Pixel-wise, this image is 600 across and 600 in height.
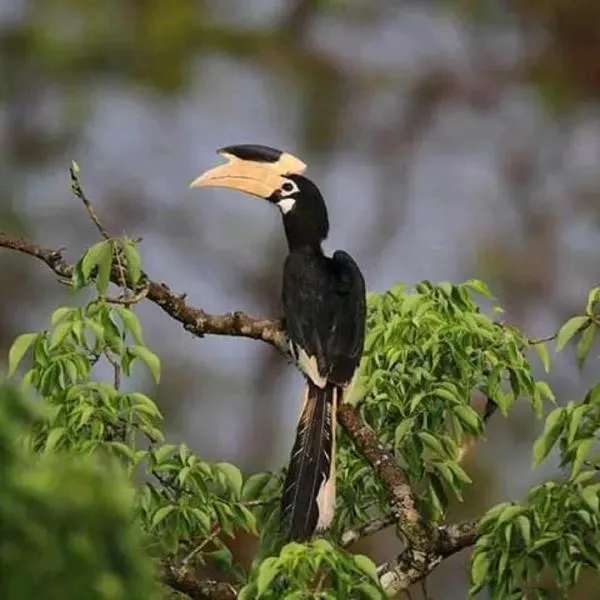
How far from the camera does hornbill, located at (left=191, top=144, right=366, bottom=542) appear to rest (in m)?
1.50

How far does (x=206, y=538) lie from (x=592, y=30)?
2.87 m

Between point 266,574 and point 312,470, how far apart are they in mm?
347

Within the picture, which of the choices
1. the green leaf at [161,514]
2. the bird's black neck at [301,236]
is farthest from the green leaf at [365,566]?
the bird's black neck at [301,236]

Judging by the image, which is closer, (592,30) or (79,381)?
(79,381)

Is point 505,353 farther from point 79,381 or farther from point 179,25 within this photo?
point 179,25

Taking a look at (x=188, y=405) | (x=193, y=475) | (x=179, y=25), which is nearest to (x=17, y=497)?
(x=193, y=475)

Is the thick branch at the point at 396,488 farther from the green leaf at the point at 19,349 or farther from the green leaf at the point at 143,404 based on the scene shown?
the green leaf at the point at 19,349

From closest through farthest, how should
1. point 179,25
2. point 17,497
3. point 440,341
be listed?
1. point 17,497
2. point 440,341
3. point 179,25

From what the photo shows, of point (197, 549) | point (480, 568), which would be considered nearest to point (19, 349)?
point (197, 549)

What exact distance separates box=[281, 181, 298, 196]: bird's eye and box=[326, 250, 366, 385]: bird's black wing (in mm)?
98

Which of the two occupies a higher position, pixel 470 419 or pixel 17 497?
pixel 470 419

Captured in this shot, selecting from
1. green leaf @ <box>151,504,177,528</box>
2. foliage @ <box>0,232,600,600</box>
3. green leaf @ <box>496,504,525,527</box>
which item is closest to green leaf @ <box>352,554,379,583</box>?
foliage @ <box>0,232,600,600</box>

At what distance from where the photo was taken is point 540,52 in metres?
4.03

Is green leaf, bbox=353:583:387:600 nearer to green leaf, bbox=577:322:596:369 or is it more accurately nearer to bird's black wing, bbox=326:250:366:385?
green leaf, bbox=577:322:596:369
